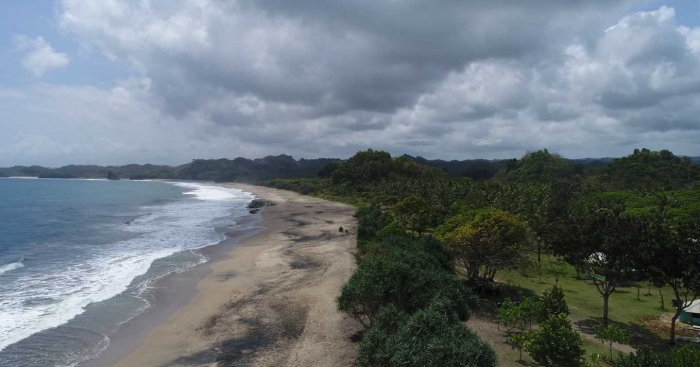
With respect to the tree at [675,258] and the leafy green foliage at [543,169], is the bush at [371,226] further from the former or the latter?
the leafy green foliage at [543,169]

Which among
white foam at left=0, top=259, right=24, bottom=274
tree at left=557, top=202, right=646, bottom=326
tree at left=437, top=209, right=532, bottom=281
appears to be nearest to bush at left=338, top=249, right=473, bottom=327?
tree at left=437, top=209, right=532, bottom=281

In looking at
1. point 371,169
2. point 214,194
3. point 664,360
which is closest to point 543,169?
point 371,169

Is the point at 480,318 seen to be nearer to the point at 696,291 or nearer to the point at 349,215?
the point at 696,291

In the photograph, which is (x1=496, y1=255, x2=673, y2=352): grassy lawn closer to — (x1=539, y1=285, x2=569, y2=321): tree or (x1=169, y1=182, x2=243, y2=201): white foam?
(x1=539, y1=285, x2=569, y2=321): tree

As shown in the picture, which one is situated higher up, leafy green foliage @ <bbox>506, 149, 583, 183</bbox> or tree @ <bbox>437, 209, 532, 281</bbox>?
leafy green foliage @ <bbox>506, 149, 583, 183</bbox>

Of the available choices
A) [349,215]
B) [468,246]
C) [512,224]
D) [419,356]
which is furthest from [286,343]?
[349,215]

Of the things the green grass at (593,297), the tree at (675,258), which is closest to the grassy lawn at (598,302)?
the green grass at (593,297)

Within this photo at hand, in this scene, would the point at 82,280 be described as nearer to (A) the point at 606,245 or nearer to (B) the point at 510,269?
(B) the point at 510,269
